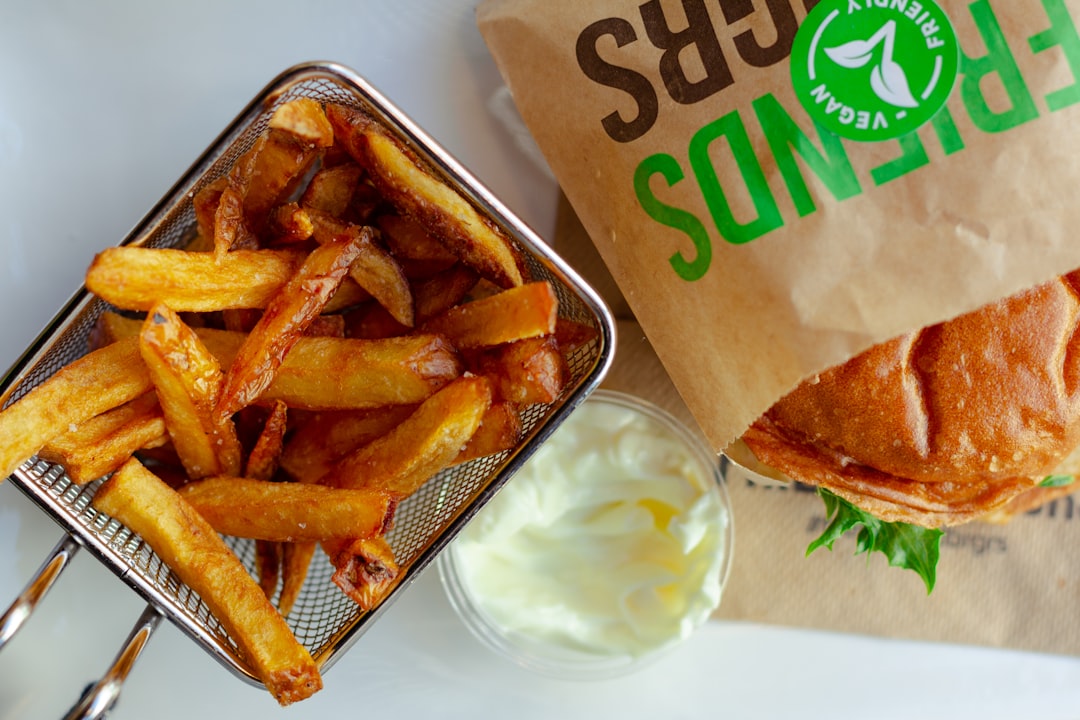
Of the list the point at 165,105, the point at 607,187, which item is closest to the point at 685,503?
the point at 607,187

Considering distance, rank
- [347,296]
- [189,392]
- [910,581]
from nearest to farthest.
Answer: [189,392] → [347,296] → [910,581]

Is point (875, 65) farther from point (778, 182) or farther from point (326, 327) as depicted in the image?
point (326, 327)

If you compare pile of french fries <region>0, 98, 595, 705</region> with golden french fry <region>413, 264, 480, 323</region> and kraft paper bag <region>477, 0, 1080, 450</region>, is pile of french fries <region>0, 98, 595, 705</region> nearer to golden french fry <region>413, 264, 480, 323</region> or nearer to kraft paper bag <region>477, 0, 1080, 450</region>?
golden french fry <region>413, 264, 480, 323</region>

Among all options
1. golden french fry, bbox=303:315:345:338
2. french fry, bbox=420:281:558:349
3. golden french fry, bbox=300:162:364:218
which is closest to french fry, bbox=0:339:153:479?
golden french fry, bbox=303:315:345:338

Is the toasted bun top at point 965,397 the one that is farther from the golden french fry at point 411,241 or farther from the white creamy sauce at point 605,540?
the golden french fry at point 411,241

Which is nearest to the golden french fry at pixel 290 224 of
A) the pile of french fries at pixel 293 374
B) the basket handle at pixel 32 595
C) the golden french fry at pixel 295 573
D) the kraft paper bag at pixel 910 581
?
the pile of french fries at pixel 293 374

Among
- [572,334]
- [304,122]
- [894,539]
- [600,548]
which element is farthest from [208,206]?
[894,539]

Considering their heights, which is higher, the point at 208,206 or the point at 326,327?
the point at 208,206
